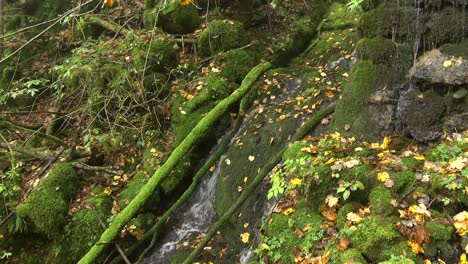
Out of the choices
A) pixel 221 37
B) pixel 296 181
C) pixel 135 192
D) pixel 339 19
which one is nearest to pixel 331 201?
pixel 296 181

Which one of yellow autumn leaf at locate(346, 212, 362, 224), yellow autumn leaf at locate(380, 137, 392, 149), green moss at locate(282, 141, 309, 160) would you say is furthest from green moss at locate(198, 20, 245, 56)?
yellow autumn leaf at locate(346, 212, 362, 224)

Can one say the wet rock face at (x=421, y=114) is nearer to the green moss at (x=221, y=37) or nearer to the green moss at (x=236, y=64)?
the green moss at (x=236, y=64)

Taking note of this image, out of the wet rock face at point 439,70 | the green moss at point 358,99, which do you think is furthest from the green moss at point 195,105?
the wet rock face at point 439,70

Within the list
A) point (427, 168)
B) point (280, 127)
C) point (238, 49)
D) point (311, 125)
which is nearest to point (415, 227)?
point (427, 168)

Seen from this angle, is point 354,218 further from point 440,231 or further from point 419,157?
point 419,157

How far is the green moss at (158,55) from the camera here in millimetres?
8969

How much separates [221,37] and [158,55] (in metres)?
1.61

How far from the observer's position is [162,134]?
327 inches

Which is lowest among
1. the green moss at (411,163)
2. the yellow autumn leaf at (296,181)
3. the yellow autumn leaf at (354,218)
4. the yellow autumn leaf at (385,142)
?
the yellow autumn leaf at (354,218)

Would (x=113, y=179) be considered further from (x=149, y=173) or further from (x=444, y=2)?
(x=444, y=2)

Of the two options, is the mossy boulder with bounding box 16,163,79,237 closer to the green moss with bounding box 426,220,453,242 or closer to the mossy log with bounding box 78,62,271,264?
the mossy log with bounding box 78,62,271,264

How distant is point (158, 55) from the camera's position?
29.5 feet

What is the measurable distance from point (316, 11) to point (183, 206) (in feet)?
24.0

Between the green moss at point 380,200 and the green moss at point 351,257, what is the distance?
20.2 inches
